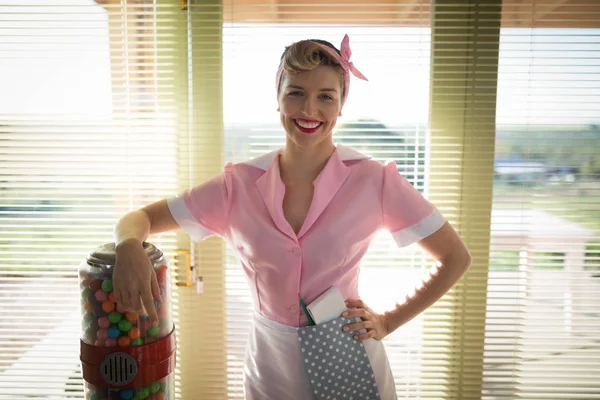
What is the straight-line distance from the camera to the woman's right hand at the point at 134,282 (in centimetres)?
112

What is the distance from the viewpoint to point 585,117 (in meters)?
1.65

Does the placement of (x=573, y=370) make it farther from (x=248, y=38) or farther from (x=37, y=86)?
(x=37, y=86)

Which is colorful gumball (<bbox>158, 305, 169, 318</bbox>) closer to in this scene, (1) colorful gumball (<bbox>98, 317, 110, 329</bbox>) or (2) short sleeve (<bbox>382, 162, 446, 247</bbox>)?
(1) colorful gumball (<bbox>98, 317, 110, 329</bbox>)

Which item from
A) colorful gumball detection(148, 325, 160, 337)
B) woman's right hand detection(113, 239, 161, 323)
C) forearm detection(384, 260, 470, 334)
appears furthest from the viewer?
forearm detection(384, 260, 470, 334)

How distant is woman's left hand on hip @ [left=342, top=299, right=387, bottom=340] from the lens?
1.26 m

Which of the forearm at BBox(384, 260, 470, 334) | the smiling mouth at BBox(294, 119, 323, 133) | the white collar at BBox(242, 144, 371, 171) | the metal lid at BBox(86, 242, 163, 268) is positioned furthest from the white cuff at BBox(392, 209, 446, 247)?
the metal lid at BBox(86, 242, 163, 268)

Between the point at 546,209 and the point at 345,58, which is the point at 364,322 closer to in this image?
the point at 345,58

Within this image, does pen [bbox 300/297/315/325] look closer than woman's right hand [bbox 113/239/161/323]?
No

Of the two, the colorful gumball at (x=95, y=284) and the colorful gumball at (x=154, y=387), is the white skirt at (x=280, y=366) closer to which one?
the colorful gumball at (x=154, y=387)

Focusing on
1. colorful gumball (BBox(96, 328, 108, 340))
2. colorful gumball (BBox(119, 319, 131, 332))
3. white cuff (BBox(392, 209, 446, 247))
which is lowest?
colorful gumball (BBox(96, 328, 108, 340))

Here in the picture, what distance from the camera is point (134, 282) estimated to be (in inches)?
44.1

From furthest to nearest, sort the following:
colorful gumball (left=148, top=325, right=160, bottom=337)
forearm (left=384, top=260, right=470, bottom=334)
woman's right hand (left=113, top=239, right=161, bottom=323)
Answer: forearm (left=384, top=260, right=470, bottom=334) → colorful gumball (left=148, top=325, right=160, bottom=337) → woman's right hand (left=113, top=239, right=161, bottom=323)

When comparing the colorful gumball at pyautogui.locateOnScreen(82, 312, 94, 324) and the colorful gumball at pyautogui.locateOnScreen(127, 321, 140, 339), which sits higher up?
the colorful gumball at pyautogui.locateOnScreen(82, 312, 94, 324)

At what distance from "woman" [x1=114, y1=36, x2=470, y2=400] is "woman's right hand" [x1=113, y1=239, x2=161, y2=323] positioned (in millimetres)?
51
